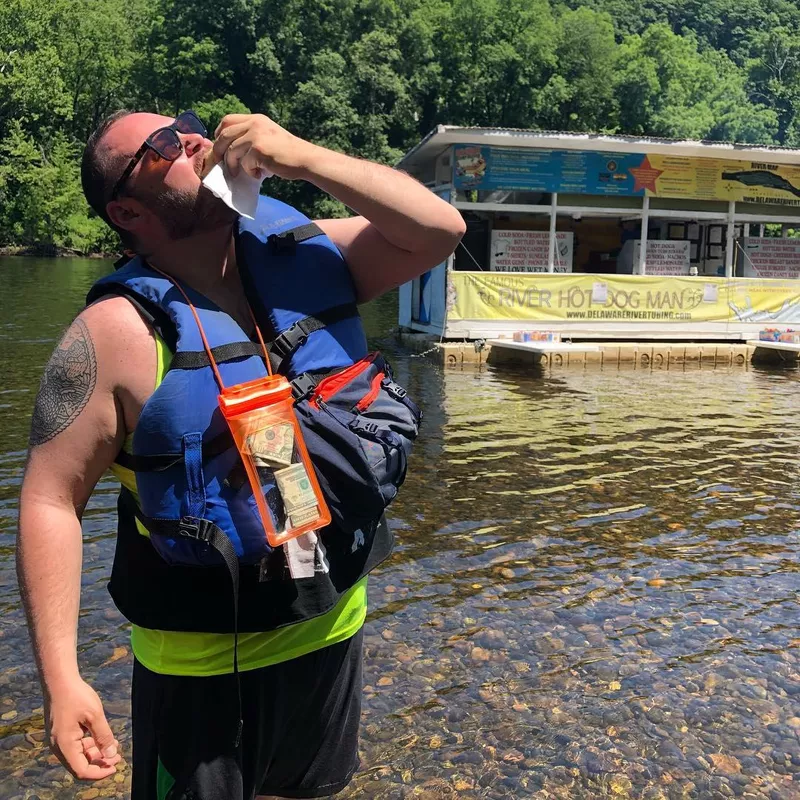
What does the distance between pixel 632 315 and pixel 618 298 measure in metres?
0.46

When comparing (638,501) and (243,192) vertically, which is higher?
(243,192)

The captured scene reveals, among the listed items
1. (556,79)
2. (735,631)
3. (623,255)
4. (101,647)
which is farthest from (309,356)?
(556,79)

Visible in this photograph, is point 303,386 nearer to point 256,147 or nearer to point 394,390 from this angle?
point 394,390

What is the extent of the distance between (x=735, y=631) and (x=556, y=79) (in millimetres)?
50478

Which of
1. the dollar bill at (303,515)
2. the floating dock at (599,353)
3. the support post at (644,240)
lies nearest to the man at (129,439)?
the dollar bill at (303,515)

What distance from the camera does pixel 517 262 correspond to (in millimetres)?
17234

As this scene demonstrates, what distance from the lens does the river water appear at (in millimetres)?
3574

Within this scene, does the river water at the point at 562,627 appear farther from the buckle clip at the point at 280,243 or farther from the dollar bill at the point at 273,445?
the buckle clip at the point at 280,243

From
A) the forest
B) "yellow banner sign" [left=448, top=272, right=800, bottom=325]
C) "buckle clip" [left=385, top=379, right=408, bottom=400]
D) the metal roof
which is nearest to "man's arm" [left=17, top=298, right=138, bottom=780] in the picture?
"buckle clip" [left=385, top=379, right=408, bottom=400]

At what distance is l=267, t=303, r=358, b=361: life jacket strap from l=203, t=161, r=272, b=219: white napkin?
0.92 feet

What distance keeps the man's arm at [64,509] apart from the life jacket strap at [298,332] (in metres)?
0.38

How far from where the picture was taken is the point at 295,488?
1810 millimetres

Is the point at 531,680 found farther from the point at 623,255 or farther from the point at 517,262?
the point at 623,255

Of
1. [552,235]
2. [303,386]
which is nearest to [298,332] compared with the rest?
[303,386]
